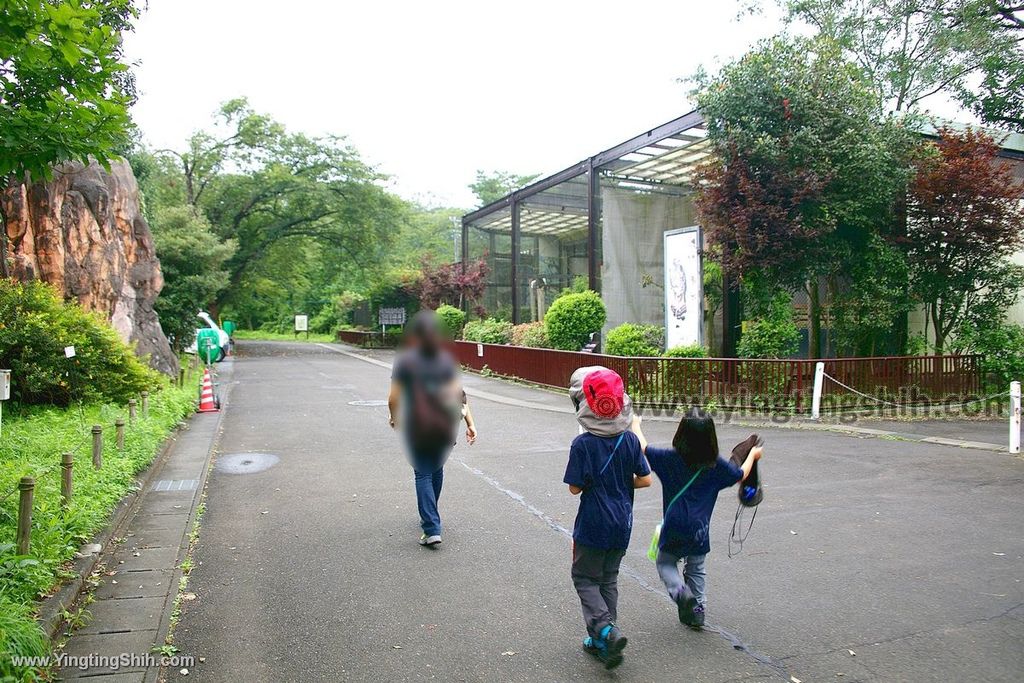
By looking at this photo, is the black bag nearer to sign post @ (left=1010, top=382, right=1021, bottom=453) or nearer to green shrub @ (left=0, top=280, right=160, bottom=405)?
green shrub @ (left=0, top=280, right=160, bottom=405)

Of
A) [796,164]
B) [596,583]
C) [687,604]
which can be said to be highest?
[796,164]

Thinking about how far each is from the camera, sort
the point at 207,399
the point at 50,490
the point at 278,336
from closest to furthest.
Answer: the point at 50,490, the point at 207,399, the point at 278,336

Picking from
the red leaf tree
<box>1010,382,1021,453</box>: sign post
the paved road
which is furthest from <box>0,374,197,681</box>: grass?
the red leaf tree

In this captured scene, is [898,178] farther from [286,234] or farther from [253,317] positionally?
[253,317]

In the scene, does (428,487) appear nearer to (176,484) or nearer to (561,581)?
(561,581)

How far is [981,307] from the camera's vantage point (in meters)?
14.7

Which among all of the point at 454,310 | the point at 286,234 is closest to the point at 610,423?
the point at 454,310

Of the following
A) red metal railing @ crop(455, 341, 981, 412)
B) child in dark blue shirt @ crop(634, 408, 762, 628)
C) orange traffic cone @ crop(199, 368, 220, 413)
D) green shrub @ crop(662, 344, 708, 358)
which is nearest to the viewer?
child in dark blue shirt @ crop(634, 408, 762, 628)

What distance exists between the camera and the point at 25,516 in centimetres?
464

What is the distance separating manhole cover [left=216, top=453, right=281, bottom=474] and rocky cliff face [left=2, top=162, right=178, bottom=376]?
5220 millimetres

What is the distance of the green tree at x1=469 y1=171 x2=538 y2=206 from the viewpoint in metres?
61.5

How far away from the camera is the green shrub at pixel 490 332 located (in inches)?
938

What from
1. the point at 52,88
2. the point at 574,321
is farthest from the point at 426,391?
the point at 574,321

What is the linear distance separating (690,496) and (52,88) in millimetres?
5281
